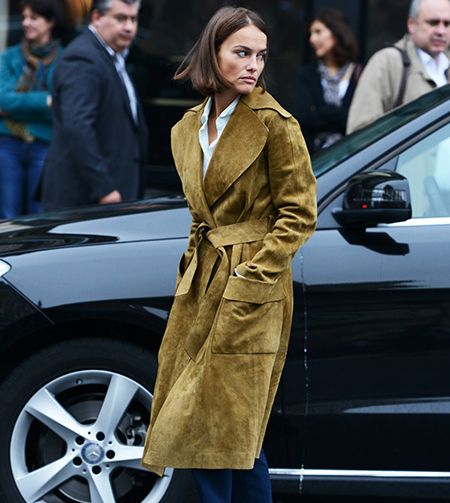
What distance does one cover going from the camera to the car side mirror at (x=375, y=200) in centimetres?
414

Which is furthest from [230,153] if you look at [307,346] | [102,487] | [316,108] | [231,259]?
[316,108]

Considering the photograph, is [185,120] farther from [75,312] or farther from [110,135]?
[110,135]

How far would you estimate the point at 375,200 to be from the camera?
13.7ft

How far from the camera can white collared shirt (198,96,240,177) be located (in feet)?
11.9

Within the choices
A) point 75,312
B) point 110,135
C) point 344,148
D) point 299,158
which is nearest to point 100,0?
point 110,135

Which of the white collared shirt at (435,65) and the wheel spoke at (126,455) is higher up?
the white collared shirt at (435,65)

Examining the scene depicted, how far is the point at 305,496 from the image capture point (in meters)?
4.35

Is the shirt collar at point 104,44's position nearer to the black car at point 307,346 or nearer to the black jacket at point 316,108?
the black jacket at point 316,108

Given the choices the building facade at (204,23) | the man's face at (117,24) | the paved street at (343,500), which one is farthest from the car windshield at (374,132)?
the building facade at (204,23)

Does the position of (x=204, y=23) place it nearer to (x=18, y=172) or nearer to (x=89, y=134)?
(x=18, y=172)

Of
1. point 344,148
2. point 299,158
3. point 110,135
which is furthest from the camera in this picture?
point 110,135

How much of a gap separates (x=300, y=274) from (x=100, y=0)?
10.3 feet

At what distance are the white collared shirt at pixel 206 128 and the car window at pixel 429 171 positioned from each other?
0.99 metres

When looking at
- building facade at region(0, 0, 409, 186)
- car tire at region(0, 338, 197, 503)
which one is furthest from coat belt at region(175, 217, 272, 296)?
building facade at region(0, 0, 409, 186)
